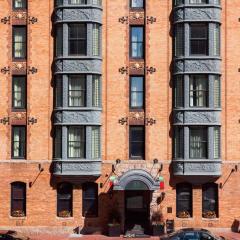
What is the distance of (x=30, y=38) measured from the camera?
40562 millimetres

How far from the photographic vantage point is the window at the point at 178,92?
39.5 m

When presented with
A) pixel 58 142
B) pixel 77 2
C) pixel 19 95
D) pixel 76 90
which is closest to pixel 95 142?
pixel 58 142

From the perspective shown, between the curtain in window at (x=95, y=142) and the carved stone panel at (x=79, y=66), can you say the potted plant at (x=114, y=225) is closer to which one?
the curtain in window at (x=95, y=142)

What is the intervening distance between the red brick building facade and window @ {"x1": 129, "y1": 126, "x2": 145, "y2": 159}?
67 mm

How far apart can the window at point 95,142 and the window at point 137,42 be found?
18.5 feet

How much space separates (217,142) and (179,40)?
7.22 m

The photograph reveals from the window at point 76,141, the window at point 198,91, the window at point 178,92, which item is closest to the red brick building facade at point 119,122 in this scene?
the window at point 178,92

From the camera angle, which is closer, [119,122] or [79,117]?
[79,117]

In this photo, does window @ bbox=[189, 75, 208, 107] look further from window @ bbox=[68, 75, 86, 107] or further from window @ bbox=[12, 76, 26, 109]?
window @ bbox=[12, 76, 26, 109]

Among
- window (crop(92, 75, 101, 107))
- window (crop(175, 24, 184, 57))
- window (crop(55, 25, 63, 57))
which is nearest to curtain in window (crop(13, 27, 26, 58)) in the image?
window (crop(55, 25, 63, 57))

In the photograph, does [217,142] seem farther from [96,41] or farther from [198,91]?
[96,41]

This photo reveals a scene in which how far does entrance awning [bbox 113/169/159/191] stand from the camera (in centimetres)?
3862

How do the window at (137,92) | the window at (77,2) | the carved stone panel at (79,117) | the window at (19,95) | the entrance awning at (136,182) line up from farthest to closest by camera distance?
1. the window at (19,95)
2. the window at (137,92)
3. the window at (77,2)
4. the carved stone panel at (79,117)
5. the entrance awning at (136,182)

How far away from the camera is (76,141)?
130ft
